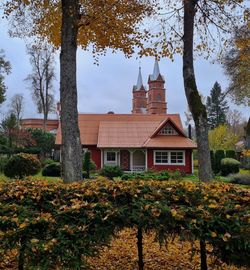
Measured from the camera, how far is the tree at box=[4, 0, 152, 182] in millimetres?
7977

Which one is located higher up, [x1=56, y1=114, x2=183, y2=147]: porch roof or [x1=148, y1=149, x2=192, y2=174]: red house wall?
[x1=56, y1=114, x2=183, y2=147]: porch roof

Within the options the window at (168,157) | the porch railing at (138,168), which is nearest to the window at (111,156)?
the porch railing at (138,168)

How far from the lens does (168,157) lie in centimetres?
3319

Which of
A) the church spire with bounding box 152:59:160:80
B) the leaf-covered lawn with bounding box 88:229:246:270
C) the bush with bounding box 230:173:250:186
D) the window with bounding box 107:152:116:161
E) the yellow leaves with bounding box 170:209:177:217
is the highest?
the church spire with bounding box 152:59:160:80

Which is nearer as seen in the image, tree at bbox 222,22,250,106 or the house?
tree at bbox 222,22,250,106

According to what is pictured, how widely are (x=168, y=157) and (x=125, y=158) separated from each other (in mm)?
4402

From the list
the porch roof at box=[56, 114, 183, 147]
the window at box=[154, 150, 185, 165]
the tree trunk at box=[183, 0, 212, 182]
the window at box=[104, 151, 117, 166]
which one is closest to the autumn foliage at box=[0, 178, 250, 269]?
the tree trunk at box=[183, 0, 212, 182]

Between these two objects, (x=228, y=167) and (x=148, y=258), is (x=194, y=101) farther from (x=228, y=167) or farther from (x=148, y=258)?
(x=228, y=167)

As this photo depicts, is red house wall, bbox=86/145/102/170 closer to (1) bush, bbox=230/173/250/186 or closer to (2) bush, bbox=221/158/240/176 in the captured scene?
(2) bush, bbox=221/158/240/176

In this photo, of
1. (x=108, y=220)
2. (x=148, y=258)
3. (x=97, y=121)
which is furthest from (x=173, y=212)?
(x=97, y=121)

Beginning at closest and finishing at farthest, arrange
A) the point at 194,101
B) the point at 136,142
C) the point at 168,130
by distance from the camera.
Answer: the point at 194,101, the point at 136,142, the point at 168,130

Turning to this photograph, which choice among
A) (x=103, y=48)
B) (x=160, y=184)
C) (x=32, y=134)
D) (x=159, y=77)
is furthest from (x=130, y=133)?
(x=159, y=77)

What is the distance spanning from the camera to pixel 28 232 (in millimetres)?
3668

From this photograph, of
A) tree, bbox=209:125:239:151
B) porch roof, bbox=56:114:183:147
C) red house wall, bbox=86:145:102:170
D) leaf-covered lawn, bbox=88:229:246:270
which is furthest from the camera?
tree, bbox=209:125:239:151
